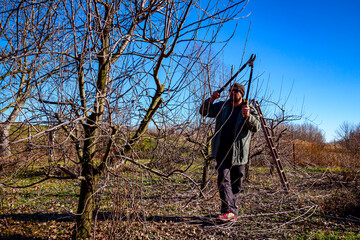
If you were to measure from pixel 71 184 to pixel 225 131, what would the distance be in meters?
5.12

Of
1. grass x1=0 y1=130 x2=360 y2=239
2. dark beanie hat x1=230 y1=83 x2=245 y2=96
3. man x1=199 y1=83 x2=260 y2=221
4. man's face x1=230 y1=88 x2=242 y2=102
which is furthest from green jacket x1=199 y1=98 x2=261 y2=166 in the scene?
grass x1=0 y1=130 x2=360 y2=239

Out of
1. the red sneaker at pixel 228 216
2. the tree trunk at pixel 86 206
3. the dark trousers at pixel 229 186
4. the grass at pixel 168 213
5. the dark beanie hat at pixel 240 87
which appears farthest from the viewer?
the dark beanie hat at pixel 240 87

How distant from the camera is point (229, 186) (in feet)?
10.00

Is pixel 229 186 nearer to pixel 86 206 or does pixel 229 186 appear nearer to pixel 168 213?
pixel 168 213

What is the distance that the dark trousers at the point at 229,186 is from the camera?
2.97 meters

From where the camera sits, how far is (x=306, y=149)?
13.6m

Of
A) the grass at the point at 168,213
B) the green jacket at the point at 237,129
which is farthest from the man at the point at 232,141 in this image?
the grass at the point at 168,213

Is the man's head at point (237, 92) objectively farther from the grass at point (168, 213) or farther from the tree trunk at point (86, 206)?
the tree trunk at point (86, 206)

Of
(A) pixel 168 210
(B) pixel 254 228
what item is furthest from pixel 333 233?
(A) pixel 168 210

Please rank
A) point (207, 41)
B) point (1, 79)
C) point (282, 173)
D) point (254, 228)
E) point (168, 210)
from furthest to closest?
1. point (282, 173)
2. point (168, 210)
3. point (254, 228)
4. point (1, 79)
5. point (207, 41)

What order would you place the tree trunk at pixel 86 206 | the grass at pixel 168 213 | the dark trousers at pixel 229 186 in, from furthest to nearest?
the dark trousers at pixel 229 186 < the tree trunk at pixel 86 206 < the grass at pixel 168 213

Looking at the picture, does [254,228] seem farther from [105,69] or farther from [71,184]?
[71,184]

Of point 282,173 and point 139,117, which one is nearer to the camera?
point 139,117

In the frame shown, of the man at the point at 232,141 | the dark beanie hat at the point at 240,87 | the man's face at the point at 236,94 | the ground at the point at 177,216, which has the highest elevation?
the dark beanie hat at the point at 240,87
